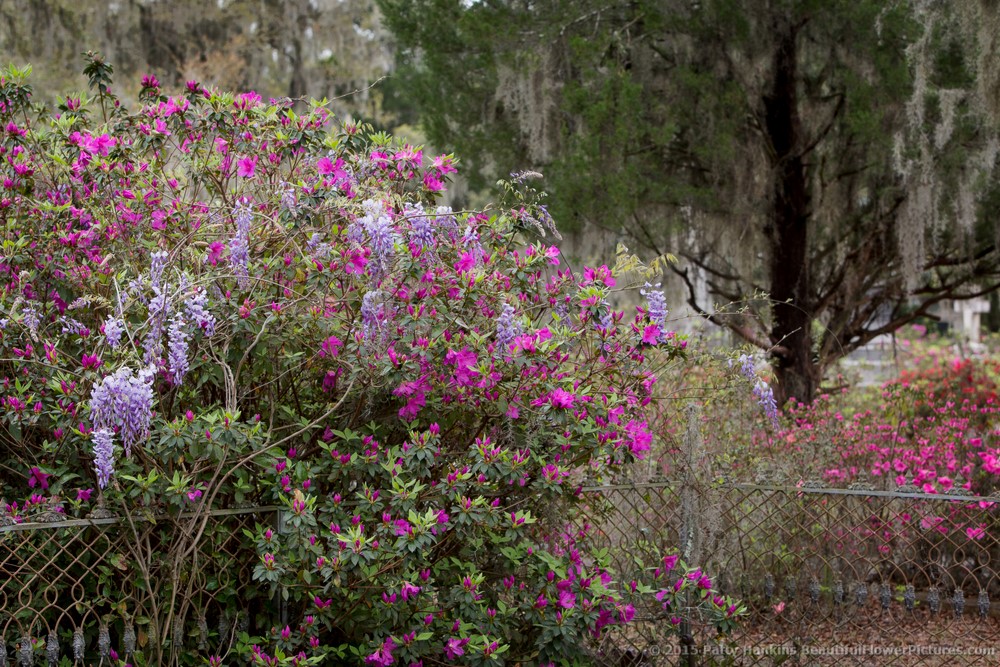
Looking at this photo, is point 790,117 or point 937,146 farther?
point 790,117

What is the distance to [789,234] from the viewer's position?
23.4 feet

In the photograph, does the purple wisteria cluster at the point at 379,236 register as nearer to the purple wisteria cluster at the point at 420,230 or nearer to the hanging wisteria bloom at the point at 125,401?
the purple wisteria cluster at the point at 420,230

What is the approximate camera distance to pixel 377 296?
2863mm

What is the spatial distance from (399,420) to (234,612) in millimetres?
779

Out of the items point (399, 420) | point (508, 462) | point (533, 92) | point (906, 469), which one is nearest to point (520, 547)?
point (508, 462)

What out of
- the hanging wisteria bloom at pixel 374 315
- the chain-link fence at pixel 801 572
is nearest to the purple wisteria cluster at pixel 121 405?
the hanging wisteria bloom at pixel 374 315

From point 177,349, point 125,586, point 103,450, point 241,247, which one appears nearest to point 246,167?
point 241,247

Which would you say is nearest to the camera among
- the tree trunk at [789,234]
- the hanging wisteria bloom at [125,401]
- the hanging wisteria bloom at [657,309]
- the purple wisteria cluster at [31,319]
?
the hanging wisteria bloom at [125,401]

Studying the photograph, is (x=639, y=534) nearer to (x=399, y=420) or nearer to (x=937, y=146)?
(x=399, y=420)

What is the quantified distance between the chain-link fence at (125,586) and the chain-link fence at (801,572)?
3.90ft

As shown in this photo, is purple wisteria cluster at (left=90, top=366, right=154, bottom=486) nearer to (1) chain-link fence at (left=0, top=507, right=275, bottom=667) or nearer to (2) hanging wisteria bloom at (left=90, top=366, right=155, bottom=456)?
(2) hanging wisteria bloom at (left=90, top=366, right=155, bottom=456)

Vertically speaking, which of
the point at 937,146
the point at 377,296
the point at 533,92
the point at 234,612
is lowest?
the point at 234,612

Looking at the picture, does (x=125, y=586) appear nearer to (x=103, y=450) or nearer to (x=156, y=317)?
(x=103, y=450)

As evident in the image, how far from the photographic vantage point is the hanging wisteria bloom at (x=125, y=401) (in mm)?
2387
